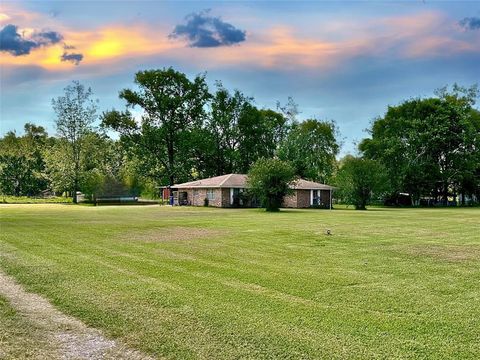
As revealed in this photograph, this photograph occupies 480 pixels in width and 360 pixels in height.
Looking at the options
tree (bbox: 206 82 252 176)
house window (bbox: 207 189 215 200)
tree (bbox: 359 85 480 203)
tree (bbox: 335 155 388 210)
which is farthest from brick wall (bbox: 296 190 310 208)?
tree (bbox: 206 82 252 176)

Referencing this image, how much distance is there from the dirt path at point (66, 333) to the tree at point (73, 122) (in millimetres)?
53093

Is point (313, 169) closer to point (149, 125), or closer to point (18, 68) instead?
point (149, 125)

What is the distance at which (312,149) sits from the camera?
60469 millimetres

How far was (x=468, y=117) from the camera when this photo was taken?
50250mm

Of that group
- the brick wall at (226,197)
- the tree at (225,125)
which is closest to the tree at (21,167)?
the tree at (225,125)

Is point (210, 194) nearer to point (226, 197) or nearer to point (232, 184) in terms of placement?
point (226, 197)

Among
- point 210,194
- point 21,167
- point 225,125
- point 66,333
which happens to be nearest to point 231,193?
point 210,194

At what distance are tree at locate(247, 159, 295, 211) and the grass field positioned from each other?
21967 millimetres

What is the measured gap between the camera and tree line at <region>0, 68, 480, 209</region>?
165 ft

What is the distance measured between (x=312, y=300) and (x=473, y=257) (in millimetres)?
5825

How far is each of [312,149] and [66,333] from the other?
187 ft

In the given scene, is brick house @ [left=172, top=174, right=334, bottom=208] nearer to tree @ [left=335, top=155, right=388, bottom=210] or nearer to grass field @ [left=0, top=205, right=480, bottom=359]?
tree @ [left=335, top=155, right=388, bottom=210]

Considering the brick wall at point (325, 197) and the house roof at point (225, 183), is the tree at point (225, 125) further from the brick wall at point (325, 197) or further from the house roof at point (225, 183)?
the brick wall at point (325, 197)

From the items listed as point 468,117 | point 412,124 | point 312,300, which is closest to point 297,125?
point 412,124
